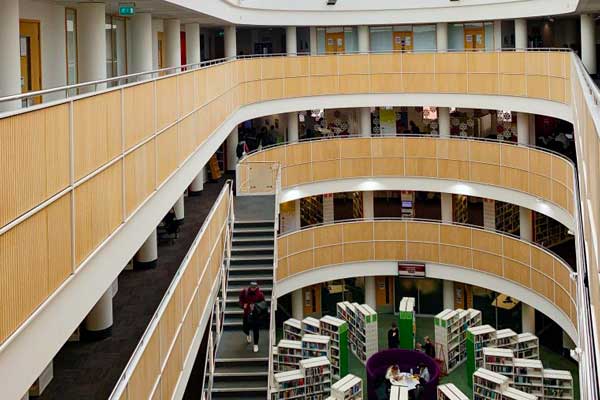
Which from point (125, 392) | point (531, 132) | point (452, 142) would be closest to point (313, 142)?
point (452, 142)

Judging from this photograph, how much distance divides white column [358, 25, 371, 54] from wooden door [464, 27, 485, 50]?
4.99 meters

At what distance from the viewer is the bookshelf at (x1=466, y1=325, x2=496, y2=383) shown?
27312 millimetres

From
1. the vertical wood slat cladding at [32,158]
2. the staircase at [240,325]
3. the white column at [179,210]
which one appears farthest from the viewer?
the white column at [179,210]

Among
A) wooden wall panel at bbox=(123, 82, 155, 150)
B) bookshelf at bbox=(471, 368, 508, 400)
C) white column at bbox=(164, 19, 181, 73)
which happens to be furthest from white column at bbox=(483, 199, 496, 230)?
wooden wall panel at bbox=(123, 82, 155, 150)

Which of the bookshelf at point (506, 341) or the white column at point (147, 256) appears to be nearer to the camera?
the white column at point (147, 256)

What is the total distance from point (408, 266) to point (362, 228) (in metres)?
2.77

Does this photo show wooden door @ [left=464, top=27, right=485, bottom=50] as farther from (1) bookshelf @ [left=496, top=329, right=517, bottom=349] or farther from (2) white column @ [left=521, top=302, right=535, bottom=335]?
(1) bookshelf @ [left=496, top=329, right=517, bottom=349]

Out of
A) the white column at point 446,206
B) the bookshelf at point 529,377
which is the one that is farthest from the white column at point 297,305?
the bookshelf at point 529,377

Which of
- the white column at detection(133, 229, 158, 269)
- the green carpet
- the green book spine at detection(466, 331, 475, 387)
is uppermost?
the white column at detection(133, 229, 158, 269)

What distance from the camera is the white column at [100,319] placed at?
48.5 ft

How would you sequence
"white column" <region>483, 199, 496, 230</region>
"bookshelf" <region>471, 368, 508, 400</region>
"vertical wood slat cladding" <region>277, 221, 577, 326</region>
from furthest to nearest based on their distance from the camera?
1. "white column" <region>483, 199, 496, 230</region>
2. "vertical wood slat cladding" <region>277, 221, 577, 326</region>
3. "bookshelf" <region>471, 368, 508, 400</region>

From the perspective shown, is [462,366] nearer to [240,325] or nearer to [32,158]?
[240,325]

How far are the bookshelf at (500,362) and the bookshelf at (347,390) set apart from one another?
485 cm

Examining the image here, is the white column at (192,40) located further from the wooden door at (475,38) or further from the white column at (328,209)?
the wooden door at (475,38)
